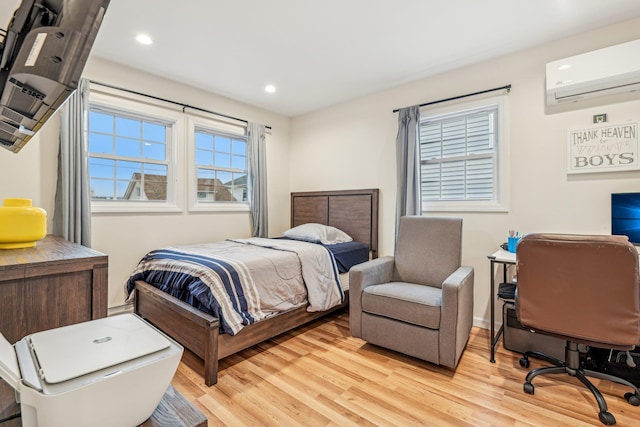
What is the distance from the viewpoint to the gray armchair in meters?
2.15

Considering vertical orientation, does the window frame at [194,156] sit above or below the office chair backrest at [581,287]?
above

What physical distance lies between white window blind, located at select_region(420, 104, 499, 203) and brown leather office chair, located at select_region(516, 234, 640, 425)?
52.0 inches

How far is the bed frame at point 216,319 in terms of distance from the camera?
2061 millimetres

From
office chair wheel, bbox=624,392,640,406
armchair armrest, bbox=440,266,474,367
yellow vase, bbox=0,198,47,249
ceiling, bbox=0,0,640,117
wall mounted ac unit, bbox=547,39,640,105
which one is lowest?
office chair wheel, bbox=624,392,640,406

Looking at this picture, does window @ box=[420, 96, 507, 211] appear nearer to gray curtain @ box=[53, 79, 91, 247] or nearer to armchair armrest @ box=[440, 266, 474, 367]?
armchair armrest @ box=[440, 266, 474, 367]

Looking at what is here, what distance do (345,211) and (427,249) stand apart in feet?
4.78

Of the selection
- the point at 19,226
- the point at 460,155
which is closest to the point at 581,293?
the point at 460,155

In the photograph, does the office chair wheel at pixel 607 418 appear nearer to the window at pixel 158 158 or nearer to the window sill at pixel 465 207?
the window sill at pixel 465 207

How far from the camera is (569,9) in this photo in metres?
2.25

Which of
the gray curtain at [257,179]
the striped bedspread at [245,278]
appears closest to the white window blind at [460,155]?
the striped bedspread at [245,278]

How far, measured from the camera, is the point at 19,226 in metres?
1.44

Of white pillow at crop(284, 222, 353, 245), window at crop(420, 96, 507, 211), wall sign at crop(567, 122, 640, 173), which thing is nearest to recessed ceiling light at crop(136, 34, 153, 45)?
white pillow at crop(284, 222, 353, 245)

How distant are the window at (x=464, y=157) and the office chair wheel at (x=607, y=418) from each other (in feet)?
5.58

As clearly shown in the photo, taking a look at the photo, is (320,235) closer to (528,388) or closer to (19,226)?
(528,388)
